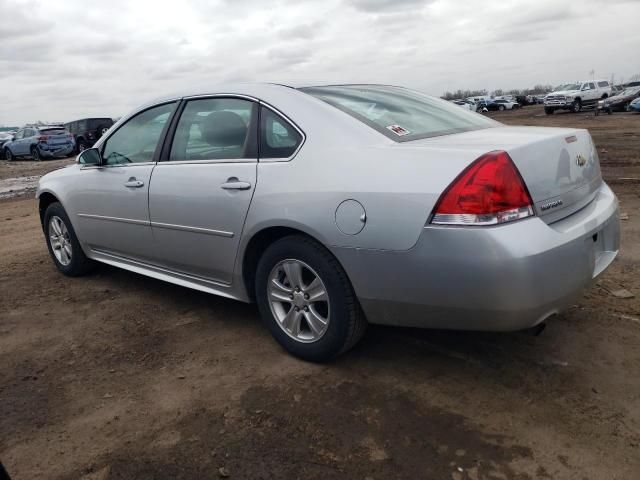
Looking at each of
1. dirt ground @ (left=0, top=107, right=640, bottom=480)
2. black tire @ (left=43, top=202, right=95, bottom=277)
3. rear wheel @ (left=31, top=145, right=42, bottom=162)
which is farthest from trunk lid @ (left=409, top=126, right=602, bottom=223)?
rear wheel @ (left=31, top=145, right=42, bottom=162)

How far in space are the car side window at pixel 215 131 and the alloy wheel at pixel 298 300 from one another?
72 centimetres

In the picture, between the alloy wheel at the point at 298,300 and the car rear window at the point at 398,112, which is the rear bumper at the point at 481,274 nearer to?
the alloy wheel at the point at 298,300

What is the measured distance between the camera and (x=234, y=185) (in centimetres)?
323

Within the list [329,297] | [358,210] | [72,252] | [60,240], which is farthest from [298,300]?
[60,240]

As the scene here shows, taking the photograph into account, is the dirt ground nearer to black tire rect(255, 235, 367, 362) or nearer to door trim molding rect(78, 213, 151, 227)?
black tire rect(255, 235, 367, 362)

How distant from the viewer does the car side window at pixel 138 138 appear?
3.97m

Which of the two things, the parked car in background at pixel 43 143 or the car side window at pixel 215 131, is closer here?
the car side window at pixel 215 131

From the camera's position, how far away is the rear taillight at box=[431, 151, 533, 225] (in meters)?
2.41

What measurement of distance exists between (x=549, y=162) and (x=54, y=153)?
23.9 meters

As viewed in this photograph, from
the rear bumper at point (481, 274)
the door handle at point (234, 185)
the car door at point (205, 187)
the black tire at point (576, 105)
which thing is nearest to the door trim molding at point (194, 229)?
the car door at point (205, 187)

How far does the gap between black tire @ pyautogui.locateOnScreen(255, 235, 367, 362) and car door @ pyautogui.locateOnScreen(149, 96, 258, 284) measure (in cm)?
30

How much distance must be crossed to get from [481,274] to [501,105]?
55.3 metres

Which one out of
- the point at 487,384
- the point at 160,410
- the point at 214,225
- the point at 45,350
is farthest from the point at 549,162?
the point at 45,350

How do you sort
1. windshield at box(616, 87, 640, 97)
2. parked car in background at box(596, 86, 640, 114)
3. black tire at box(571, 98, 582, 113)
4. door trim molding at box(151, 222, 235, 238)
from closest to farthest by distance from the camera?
door trim molding at box(151, 222, 235, 238), parked car in background at box(596, 86, 640, 114), windshield at box(616, 87, 640, 97), black tire at box(571, 98, 582, 113)
